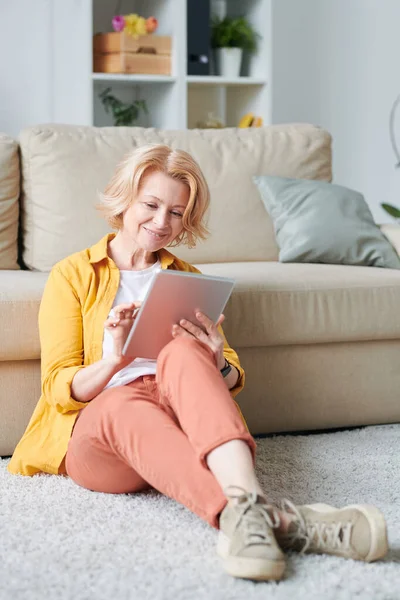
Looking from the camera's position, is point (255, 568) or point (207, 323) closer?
point (255, 568)

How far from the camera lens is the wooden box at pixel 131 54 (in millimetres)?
3746

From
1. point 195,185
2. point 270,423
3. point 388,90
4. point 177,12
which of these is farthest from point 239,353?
point 388,90

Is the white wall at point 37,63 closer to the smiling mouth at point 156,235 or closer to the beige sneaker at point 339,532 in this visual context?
the smiling mouth at point 156,235

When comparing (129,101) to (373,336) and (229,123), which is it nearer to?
(229,123)

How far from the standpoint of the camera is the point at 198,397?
1453mm

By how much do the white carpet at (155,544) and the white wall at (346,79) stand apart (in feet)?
9.17

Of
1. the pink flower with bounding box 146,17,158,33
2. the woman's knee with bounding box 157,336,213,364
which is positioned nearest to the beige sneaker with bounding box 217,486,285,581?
the woman's knee with bounding box 157,336,213,364

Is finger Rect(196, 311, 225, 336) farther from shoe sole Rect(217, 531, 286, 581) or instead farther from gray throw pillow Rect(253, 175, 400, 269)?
gray throw pillow Rect(253, 175, 400, 269)

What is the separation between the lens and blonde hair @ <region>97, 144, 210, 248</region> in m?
1.72

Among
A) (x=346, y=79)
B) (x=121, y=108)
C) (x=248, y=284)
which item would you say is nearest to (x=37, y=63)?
(x=121, y=108)

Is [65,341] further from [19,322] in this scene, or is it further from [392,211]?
[392,211]

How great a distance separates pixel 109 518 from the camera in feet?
5.33

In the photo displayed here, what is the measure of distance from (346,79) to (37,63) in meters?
1.70

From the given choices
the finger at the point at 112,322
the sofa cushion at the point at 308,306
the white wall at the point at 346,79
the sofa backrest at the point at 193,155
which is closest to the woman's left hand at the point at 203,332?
the finger at the point at 112,322
